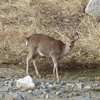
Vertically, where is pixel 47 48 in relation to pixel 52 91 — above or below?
above

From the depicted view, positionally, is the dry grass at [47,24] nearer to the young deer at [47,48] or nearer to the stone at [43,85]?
the young deer at [47,48]

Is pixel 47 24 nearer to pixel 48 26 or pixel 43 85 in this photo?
pixel 48 26

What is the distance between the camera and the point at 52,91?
5.95m

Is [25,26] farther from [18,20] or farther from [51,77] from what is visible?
[51,77]

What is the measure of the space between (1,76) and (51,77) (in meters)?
1.39

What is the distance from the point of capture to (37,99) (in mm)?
5496

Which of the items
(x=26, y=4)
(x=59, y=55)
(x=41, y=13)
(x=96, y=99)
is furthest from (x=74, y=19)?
(x=96, y=99)

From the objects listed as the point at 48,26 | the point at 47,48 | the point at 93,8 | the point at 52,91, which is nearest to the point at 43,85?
the point at 52,91

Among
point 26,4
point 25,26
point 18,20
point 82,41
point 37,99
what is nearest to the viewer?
point 37,99

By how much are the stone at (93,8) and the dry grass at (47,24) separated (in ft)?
0.90

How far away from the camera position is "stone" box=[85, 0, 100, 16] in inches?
434

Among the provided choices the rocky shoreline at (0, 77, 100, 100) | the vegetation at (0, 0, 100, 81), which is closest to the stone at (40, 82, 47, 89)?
the rocky shoreline at (0, 77, 100, 100)

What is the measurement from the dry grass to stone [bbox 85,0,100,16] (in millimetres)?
273

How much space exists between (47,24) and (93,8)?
6.95ft
